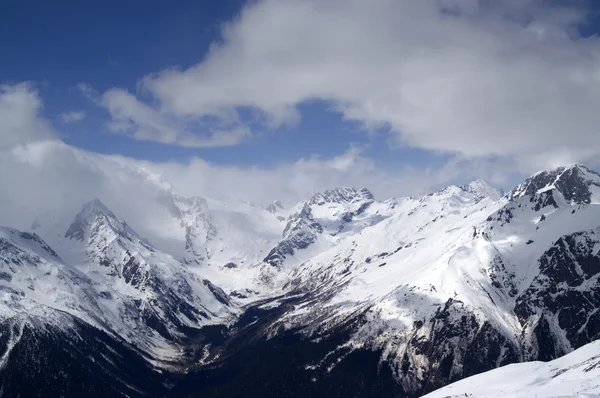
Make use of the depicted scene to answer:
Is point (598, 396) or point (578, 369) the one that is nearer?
point (598, 396)

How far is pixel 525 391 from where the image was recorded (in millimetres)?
194875

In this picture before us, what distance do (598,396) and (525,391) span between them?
5062 centimetres

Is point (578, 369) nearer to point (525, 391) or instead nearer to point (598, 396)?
point (525, 391)

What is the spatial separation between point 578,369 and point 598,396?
52708 millimetres

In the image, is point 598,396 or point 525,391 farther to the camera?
point 525,391

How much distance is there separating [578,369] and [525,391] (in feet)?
67.8

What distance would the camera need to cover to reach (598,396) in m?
147

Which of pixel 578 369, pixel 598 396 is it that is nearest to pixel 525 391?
pixel 578 369

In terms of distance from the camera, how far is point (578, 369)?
195 meters
